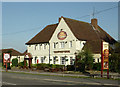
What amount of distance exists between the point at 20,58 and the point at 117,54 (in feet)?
121

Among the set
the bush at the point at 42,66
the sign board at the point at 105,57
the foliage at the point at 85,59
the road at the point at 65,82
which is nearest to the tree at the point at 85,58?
the foliage at the point at 85,59

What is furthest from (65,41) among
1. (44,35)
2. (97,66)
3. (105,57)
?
(105,57)

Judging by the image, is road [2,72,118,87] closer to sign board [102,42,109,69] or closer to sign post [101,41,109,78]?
sign post [101,41,109,78]

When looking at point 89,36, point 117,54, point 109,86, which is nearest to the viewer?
point 109,86

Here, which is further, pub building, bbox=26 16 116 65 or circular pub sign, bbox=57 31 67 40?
circular pub sign, bbox=57 31 67 40

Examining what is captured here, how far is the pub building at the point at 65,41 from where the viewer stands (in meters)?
44.6

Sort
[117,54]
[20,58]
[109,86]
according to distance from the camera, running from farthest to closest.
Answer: [20,58] < [117,54] < [109,86]

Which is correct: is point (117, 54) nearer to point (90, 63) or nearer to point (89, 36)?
point (90, 63)

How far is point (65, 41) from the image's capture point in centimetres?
4638

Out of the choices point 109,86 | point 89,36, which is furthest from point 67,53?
point 109,86

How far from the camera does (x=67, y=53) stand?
45750 mm

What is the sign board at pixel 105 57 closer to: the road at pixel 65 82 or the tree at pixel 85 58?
the road at pixel 65 82

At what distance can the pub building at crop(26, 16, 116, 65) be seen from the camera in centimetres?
4456

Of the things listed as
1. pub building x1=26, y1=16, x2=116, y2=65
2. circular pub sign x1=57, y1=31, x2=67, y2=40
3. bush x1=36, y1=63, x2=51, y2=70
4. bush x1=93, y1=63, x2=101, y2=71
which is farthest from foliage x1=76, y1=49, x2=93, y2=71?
circular pub sign x1=57, y1=31, x2=67, y2=40
